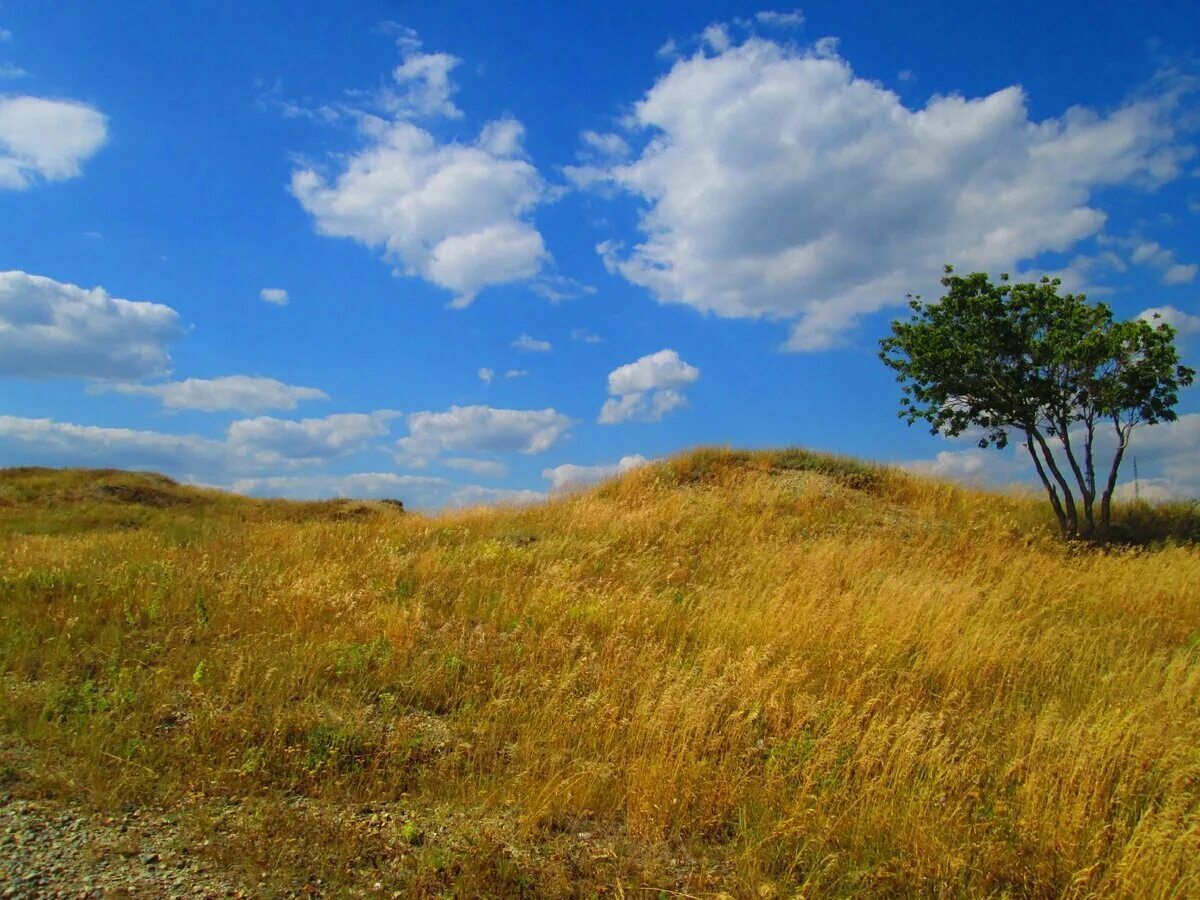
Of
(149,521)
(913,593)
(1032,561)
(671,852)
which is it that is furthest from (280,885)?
(149,521)

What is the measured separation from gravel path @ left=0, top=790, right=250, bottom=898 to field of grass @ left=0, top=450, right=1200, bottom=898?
0.17 metres

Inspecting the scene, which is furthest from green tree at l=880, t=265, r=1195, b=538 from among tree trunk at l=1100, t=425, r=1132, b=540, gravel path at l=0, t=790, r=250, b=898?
gravel path at l=0, t=790, r=250, b=898

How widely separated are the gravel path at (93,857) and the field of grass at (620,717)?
0.17 metres

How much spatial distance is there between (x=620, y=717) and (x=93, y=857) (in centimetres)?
335

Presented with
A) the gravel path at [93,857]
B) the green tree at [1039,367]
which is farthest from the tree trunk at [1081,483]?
the gravel path at [93,857]

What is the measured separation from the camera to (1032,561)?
1227 cm

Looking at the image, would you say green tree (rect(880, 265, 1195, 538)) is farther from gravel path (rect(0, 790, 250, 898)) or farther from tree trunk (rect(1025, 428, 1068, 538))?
gravel path (rect(0, 790, 250, 898))

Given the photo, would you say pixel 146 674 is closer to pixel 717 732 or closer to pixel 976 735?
pixel 717 732

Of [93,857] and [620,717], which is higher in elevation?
[620,717]

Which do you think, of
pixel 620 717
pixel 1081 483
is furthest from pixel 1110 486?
pixel 620 717

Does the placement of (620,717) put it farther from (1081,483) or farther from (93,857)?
(1081,483)

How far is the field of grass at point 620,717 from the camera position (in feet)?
12.7

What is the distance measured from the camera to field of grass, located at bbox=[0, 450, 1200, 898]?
3881 mm

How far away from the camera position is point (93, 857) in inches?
148
